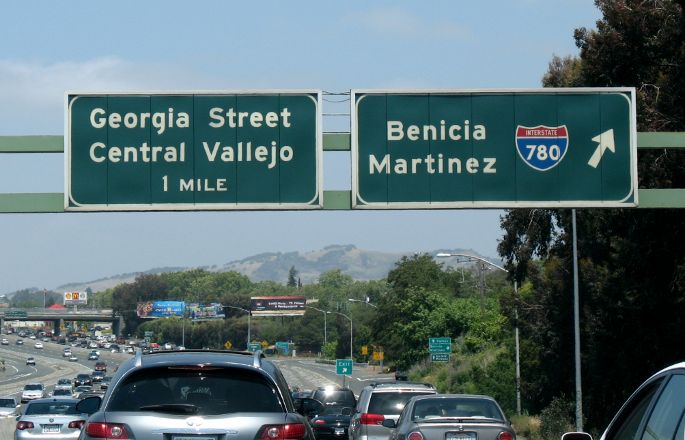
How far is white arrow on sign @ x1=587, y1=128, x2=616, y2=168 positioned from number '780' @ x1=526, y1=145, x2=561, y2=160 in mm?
578

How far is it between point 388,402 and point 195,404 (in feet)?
50.2

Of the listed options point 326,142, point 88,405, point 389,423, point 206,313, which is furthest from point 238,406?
point 206,313

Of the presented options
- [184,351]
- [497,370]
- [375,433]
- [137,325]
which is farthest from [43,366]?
[184,351]

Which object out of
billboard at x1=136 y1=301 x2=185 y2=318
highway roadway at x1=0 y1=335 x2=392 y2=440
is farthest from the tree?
billboard at x1=136 y1=301 x2=185 y2=318

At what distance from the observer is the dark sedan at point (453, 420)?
1758cm

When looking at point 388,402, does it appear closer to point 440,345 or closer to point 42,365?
point 440,345

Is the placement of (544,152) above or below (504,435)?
above

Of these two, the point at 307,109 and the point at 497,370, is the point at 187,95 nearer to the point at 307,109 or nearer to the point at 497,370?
the point at 307,109

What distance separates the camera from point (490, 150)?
2027 cm

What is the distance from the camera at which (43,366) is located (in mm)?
152125

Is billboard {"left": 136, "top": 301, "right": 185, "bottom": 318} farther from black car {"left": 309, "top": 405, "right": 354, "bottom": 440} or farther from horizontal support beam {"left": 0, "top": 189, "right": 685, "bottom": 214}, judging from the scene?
horizontal support beam {"left": 0, "top": 189, "right": 685, "bottom": 214}

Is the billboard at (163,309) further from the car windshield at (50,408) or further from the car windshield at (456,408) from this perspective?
the car windshield at (456,408)

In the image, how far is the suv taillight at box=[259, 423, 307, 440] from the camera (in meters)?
9.62

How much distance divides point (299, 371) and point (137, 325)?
91574 mm
